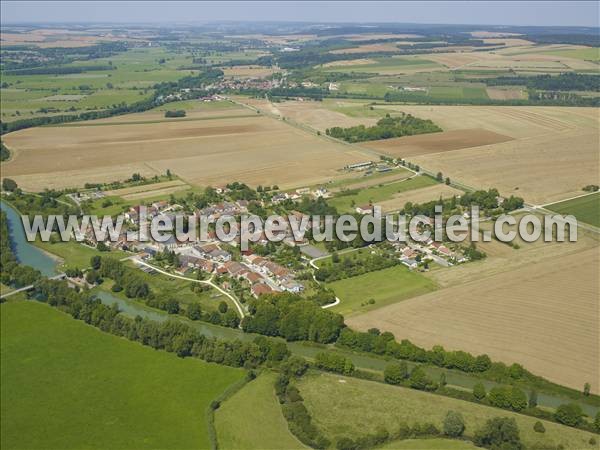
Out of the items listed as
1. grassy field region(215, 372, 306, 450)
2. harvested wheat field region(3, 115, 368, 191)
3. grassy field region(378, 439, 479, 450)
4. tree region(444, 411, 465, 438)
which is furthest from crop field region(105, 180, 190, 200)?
tree region(444, 411, 465, 438)

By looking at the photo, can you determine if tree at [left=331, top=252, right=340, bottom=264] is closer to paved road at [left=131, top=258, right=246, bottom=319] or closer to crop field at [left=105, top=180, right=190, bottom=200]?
paved road at [left=131, top=258, right=246, bottom=319]

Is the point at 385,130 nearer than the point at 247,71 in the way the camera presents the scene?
Yes

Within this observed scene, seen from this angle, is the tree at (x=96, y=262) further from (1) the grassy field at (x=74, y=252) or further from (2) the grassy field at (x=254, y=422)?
(2) the grassy field at (x=254, y=422)

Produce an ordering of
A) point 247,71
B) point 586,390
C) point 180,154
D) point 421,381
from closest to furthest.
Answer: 1. point 586,390
2. point 421,381
3. point 180,154
4. point 247,71

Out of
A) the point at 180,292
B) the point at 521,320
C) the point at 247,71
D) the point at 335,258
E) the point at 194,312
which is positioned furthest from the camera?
the point at 247,71

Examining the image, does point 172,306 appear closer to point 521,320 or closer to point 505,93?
point 521,320

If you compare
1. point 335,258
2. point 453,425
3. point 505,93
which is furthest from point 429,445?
point 505,93

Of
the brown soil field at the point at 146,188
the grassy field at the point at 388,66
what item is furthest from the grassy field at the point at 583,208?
the grassy field at the point at 388,66
